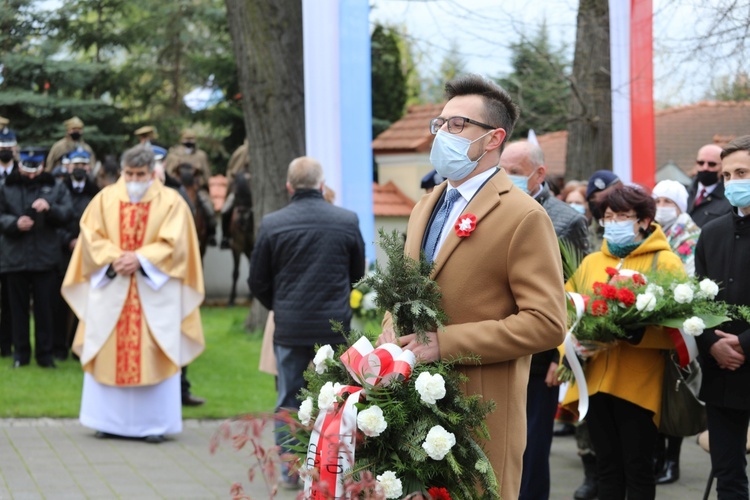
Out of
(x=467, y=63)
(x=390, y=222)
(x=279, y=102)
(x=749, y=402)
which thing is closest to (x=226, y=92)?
(x=390, y=222)

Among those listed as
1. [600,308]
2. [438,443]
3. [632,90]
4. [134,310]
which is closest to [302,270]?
[134,310]

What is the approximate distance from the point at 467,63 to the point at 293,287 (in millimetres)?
5171

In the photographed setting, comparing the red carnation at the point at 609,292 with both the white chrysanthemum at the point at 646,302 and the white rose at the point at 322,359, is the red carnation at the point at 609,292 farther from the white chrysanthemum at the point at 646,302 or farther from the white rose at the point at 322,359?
the white rose at the point at 322,359

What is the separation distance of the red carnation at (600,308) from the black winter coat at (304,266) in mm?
2202

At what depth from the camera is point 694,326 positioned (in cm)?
552

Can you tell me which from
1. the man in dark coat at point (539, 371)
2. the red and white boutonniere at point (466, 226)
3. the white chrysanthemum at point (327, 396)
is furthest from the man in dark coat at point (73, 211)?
the red and white boutonniere at point (466, 226)

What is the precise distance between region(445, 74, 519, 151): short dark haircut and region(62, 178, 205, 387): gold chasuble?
214 inches

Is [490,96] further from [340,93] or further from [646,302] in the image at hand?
[340,93]

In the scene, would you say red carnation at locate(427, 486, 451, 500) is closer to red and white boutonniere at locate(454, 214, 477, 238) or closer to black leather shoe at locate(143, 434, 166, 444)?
red and white boutonniere at locate(454, 214, 477, 238)

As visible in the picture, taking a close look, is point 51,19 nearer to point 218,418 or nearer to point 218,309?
point 218,309

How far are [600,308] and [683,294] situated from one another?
439 millimetres

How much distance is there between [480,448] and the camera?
3713mm

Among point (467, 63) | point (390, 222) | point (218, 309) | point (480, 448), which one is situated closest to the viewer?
point (480, 448)

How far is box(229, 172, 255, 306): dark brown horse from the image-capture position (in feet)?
56.4
